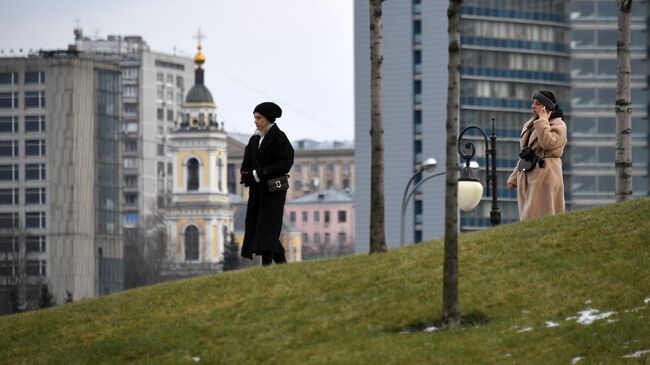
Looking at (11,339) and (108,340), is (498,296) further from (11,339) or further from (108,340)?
(11,339)

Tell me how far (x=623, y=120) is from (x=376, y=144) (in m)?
5.58

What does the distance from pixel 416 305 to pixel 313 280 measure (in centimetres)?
300

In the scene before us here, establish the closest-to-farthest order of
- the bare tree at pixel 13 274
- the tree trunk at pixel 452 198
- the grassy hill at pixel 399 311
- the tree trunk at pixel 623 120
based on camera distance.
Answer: the grassy hill at pixel 399 311
the tree trunk at pixel 452 198
the tree trunk at pixel 623 120
the bare tree at pixel 13 274

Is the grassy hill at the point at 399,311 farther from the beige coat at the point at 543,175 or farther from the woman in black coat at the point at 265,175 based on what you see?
the beige coat at the point at 543,175

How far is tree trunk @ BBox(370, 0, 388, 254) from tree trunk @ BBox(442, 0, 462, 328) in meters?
4.45

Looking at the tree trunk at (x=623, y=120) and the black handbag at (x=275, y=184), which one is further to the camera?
the tree trunk at (x=623, y=120)

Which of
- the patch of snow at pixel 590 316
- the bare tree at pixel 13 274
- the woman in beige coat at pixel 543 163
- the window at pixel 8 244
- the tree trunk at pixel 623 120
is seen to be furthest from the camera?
the window at pixel 8 244

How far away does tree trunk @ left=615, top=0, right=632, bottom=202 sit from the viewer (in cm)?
3947

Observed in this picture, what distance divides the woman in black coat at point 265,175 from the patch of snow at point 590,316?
24.4 feet

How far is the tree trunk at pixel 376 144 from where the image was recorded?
3578 cm

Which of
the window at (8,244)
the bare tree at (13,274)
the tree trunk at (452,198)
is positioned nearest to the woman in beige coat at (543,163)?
the tree trunk at (452,198)

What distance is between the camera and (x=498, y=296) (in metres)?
31.0

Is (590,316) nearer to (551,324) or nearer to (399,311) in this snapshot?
(551,324)

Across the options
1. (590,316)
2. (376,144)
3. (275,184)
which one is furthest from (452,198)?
(275,184)
